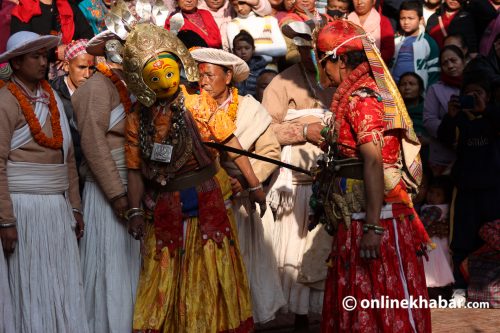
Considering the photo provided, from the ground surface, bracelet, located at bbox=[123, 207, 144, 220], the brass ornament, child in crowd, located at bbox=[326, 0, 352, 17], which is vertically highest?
child in crowd, located at bbox=[326, 0, 352, 17]

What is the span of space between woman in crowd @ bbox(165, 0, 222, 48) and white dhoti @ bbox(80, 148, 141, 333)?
13.3 feet

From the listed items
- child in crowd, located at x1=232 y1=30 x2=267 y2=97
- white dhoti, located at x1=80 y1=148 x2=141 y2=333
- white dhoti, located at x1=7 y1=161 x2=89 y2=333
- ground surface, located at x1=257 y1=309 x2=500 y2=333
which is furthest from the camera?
child in crowd, located at x1=232 y1=30 x2=267 y2=97

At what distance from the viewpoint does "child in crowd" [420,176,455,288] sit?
10148 mm

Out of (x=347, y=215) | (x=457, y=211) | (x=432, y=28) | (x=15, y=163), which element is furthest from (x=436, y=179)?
(x=15, y=163)

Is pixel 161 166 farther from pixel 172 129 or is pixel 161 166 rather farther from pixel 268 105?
pixel 268 105

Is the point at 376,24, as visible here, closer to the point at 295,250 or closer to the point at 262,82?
the point at 262,82

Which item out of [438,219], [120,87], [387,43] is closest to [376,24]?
[387,43]

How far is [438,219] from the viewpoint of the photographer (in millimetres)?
10391

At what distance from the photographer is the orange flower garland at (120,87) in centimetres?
700

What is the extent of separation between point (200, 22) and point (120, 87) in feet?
13.3

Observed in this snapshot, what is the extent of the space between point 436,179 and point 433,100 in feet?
3.05

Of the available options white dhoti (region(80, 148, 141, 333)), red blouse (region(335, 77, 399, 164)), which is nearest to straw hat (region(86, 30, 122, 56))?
white dhoti (region(80, 148, 141, 333))

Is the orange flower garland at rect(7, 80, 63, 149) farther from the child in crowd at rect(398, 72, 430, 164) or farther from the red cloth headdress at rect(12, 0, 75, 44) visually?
the child in crowd at rect(398, 72, 430, 164)

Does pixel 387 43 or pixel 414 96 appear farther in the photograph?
pixel 387 43
